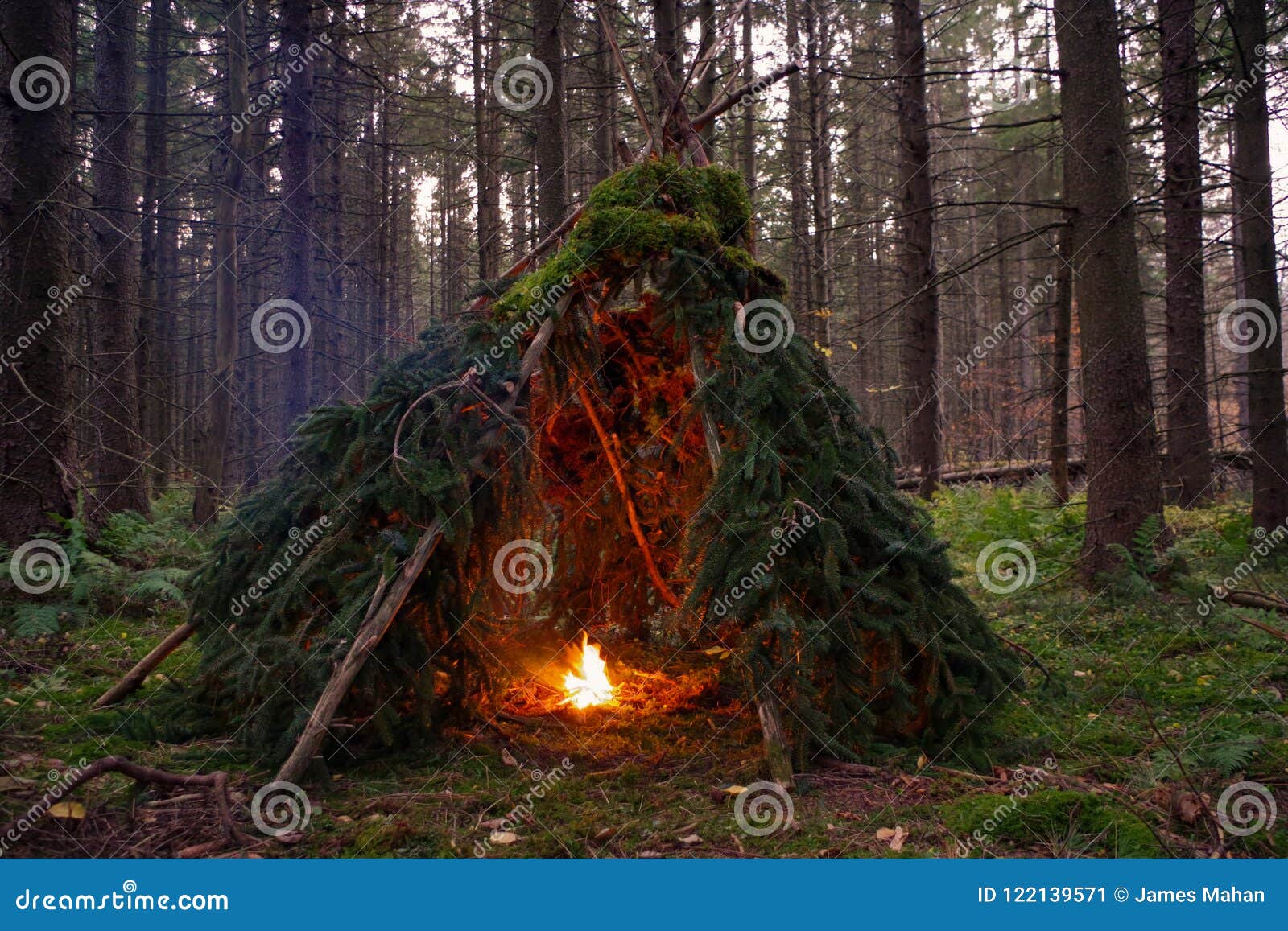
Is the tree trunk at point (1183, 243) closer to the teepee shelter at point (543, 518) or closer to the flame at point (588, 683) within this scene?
the teepee shelter at point (543, 518)

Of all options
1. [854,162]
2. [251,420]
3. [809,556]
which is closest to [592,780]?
[809,556]

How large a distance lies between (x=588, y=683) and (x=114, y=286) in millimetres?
10166

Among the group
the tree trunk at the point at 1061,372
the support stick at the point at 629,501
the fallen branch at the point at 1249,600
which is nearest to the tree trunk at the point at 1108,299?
the fallen branch at the point at 1249,600

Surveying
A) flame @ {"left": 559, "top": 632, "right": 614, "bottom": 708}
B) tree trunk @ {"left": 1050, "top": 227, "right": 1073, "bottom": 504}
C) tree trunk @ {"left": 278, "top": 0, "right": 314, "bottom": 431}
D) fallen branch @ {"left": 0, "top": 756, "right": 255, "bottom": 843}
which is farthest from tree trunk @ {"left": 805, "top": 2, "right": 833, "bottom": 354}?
fallen branch @ {"left": 0, "top": 756, "right": 255, "bottom": 843}

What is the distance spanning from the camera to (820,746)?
390cm

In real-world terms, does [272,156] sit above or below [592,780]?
above

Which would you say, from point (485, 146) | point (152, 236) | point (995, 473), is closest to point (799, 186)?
point (485, 146)

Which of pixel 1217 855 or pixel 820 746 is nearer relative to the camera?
pixel 1217 855

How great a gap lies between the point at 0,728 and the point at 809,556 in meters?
4.37

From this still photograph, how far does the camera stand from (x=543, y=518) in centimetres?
455

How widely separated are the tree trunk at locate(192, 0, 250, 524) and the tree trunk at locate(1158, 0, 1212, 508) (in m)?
12.2

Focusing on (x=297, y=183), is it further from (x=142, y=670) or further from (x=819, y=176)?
(x=819, y=176)

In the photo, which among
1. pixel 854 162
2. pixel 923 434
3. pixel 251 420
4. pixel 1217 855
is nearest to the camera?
pixel 1217 855

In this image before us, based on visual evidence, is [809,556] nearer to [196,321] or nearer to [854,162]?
[854,162]
